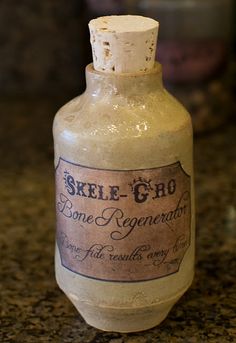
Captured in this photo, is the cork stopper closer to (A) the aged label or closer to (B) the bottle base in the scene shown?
(A) the aged label

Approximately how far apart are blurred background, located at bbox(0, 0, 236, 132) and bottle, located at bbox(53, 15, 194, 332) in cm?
41

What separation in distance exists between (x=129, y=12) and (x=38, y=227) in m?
0.34

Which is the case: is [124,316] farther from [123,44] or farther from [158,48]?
[158,48]

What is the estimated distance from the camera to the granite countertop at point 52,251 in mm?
575

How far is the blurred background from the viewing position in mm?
925

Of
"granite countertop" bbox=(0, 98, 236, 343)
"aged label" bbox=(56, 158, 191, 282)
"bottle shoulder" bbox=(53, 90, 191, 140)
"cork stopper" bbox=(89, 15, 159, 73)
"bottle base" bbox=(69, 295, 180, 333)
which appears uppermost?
"cork stopper" bbox=(89, 15, 159, 73)

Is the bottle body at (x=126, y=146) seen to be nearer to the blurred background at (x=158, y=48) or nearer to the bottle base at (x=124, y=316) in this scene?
the bottle base at (x=124, y=316)

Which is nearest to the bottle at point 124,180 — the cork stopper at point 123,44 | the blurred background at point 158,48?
the cork stopper at point 123,44

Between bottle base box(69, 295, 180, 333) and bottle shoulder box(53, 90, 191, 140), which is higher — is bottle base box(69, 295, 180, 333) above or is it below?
below

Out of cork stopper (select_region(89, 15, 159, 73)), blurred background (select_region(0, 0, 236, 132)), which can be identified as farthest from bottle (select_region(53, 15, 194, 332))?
blurred background (select_region(0, 0, 236, 132))

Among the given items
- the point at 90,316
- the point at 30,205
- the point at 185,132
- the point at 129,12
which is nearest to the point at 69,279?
the point at 90,316

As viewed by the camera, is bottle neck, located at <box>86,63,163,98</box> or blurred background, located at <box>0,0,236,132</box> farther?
blurred background, located at <box>0,0,236,132</box>

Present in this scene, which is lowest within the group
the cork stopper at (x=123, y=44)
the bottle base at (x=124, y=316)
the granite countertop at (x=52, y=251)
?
the granite countertop at (x=52, y=251)

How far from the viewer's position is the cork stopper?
1.63ft
